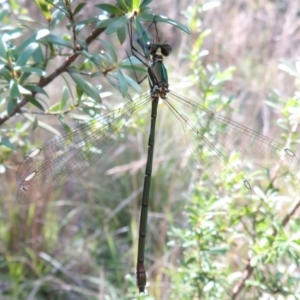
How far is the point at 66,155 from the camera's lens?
1019mm

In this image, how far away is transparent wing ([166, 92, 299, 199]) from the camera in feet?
3.66

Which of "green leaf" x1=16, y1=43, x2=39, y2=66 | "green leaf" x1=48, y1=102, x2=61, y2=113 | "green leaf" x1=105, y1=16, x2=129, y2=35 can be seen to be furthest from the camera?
"green leaf" x1=48, y1=102, x2=61, y2=113

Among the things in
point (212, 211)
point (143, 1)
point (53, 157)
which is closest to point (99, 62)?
point (143, 1)

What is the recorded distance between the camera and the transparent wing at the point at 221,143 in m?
1.12

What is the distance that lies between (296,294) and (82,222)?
1747 millimetres

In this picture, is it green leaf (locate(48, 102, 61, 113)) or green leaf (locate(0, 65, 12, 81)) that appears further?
green leaf (locate(48, 102, 61, 113))

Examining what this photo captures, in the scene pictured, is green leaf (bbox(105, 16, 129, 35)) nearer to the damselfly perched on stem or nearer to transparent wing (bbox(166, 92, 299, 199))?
the damselfly perched on stem

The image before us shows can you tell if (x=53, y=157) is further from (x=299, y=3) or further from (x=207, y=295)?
(x=299, y=3)

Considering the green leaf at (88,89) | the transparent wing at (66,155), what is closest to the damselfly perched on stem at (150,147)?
the transparent wing at (66,155)

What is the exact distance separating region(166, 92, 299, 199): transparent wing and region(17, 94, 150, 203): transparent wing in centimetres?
19

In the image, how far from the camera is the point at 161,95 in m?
1.17

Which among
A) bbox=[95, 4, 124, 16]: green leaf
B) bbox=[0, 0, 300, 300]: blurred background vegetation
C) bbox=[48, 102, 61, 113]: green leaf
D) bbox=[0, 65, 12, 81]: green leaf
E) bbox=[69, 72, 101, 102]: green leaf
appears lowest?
bbox=[0, 0, 300, 300]: blurred background vegetation

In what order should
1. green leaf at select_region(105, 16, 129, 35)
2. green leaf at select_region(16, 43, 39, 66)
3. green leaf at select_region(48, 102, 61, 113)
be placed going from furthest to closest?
green leaf at select_region(48, 102, 61, 113), green leaf at select_region(16, 43, 39, 66), green leaf at select_region(105, 16, 129, 35)

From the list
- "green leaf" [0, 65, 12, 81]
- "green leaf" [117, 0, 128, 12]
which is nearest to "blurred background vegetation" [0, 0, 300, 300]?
"green leaf" [0, 65, 12, 81]
